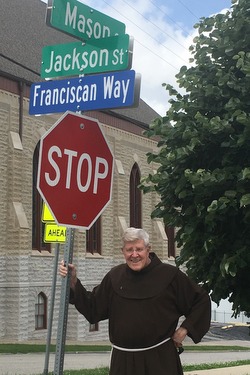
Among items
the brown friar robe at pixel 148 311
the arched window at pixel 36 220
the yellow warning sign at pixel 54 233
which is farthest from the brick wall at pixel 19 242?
the brown friar robe at pixel 148 311

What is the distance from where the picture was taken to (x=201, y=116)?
8227mm

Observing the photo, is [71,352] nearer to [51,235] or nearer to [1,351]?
[1,351]

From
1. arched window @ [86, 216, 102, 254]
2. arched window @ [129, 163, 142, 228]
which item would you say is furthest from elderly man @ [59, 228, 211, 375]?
Answer: arched window @ [129, 163, 142, 228]

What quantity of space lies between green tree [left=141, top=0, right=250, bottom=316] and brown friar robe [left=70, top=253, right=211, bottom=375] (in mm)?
2614

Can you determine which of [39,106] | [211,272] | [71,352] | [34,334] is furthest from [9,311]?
[39,106]

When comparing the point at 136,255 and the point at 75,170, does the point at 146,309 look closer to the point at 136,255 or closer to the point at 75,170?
the point at 136,255

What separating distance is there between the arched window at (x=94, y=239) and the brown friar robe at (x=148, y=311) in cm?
2588

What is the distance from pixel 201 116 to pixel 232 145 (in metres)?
0.48

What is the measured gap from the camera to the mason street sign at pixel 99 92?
5.48 meters

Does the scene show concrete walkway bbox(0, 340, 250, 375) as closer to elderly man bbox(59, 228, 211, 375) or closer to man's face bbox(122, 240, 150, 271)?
elderly man bbox(59, 228, 211, 375)

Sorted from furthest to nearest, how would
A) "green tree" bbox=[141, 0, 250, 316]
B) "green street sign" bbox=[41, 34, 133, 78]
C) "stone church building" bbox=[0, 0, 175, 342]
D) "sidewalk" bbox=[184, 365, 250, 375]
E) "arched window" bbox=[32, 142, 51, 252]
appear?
"arched window" bbox=[32, 142, 51, 252] → "stone church building" bbox=[0, 0, 175, 342] → "sidewalk" bbox=[184, 365, 250, 375] → "green tree" bbox=[141, 0, 250, 316] → "green street sign" bbox=[41, 34, 133, 78]

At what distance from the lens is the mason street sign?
5.48 meters

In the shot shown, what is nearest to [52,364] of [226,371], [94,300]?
[226,371]

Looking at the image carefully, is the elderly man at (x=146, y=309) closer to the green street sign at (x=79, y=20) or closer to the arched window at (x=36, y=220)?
the green street sign at (x=79, y=20)
